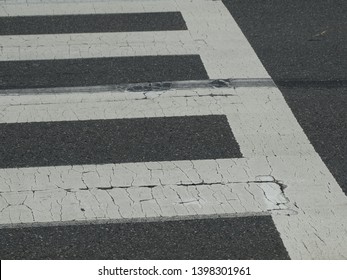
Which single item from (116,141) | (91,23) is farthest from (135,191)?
(91,23)

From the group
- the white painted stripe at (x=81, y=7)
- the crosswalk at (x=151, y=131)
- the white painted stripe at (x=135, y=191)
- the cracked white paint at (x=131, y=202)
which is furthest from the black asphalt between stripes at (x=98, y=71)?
the cracked white paint at (x=131, y=202)

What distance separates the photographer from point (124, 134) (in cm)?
579

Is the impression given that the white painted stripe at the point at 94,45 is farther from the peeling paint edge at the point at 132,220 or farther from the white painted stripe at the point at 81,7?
the peeling paint edge at the point at 132,220

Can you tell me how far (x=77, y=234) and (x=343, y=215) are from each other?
1488 mm

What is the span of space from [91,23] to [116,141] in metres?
2.25

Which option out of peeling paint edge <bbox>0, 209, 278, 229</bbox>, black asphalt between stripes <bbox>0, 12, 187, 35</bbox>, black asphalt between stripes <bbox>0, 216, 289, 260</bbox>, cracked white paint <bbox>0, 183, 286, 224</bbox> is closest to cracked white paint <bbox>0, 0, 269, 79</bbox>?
black asphalt between stripes <bbox>0, 12, 187, 35</bbox>

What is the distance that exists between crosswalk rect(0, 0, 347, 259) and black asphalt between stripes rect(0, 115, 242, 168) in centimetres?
1

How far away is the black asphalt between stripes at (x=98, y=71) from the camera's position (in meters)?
6.56

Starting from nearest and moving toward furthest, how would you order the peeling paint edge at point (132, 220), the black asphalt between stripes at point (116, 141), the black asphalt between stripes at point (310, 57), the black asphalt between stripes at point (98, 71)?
1. the peeling paint edge at point (132, 220)
2. the black asphalt between stripes at point (116, 141)
3. the black asphalt between stripes at point (310, 57)
4. the black asphalt between stripes at point (98, 71)

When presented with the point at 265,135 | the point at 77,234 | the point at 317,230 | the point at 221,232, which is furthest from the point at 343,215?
the point at 77,234

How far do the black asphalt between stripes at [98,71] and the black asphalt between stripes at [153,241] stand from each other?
200 centimetres

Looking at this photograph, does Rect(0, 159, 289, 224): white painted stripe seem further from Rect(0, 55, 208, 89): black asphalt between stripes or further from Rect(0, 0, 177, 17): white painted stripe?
Rect(0, 0, 177, 17): white painted stripe

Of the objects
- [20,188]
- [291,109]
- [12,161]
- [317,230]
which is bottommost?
[317,230]

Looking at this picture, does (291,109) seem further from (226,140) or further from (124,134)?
(124,134)
